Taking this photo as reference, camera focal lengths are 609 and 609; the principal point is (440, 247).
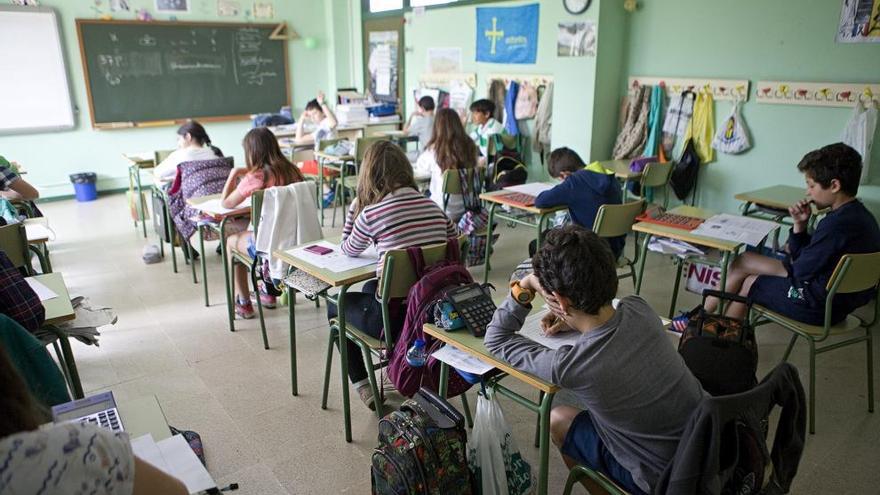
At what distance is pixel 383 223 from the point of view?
2.58 m

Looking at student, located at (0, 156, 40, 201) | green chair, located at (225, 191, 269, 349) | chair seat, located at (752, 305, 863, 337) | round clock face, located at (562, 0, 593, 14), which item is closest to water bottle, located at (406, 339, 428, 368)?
A: green chair, located at (225, 191, 269, 349)

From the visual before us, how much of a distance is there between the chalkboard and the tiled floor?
3311 mm

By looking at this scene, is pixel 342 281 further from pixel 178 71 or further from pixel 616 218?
pixel 178 71

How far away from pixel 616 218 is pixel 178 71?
20.7ft

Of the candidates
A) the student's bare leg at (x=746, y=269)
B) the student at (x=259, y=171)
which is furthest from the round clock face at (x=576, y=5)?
the student at (x=259, y=171)

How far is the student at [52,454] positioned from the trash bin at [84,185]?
6903 millimetres

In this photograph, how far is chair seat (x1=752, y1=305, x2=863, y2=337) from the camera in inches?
104

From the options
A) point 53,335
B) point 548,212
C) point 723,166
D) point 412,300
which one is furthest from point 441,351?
point 723,166

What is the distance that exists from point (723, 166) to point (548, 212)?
78.8 inches

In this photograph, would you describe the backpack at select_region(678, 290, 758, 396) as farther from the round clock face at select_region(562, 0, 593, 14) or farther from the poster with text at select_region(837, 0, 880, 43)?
the round clock face at select_region(562, 0, 593, 14)

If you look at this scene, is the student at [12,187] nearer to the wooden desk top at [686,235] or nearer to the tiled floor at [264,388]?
the tiled floor at [264,388]

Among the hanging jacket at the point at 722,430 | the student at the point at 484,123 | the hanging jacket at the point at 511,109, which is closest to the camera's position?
the hanging jacket at the point at 722,430

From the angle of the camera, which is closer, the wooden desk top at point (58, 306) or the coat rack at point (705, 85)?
the wooden desk top at point (58, 306)

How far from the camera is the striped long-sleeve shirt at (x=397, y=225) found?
2.58 m
